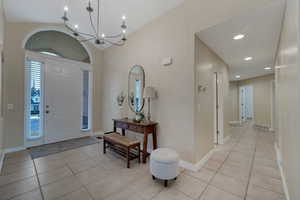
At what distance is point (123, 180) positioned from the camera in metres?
2.03

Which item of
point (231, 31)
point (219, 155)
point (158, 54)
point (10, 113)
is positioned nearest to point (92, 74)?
point (10, 113)

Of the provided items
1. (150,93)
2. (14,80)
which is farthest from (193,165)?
(14,80)

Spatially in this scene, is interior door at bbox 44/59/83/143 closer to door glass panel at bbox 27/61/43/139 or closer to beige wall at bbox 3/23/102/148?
door glass panel at bbox 27/61/43/139

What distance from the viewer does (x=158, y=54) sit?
9.49 ft

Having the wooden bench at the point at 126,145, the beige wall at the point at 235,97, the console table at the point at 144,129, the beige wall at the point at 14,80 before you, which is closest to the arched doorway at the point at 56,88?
the beige wall at the point at 14,80

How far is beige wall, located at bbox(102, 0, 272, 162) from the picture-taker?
6.99ft

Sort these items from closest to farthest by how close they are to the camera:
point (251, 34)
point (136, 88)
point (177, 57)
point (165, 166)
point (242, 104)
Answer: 1. point (165, 166)
2. point (251, 34)
3. point (177, 57)
4. point (136, 88)
5. point (242, 104)

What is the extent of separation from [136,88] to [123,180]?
2090 mm

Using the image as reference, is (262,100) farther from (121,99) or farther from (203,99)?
(121,99)

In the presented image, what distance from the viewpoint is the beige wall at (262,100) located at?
590 centimetres

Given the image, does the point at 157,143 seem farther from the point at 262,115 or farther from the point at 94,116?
A: the point at 262,115

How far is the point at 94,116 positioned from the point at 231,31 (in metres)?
4.44

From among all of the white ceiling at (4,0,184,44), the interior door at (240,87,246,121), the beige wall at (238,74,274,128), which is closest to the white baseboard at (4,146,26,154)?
the white ceiling at (4,0,184,44)

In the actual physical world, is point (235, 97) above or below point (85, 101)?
above
